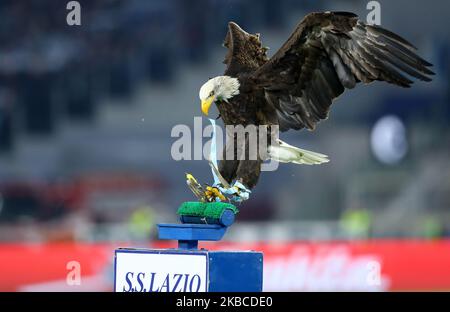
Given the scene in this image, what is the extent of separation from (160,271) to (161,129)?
12726mm

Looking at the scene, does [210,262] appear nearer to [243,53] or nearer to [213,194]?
[213,194]

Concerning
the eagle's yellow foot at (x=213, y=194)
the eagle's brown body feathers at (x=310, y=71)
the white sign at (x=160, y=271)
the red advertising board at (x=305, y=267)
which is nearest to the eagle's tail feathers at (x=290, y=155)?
the eagle's brown body feathers at (x=310, y=71)

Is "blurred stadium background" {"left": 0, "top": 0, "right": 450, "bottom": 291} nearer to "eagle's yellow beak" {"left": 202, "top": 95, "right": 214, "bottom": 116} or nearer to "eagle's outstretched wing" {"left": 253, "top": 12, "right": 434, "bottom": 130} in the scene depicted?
"eagle's outstretched wing" {"left": 253, "top": 12, "right": 434, "bottom": 130}

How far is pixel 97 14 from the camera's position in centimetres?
2006

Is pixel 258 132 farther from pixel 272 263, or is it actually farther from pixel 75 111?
pixel 75 111

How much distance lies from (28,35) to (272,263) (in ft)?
30.7

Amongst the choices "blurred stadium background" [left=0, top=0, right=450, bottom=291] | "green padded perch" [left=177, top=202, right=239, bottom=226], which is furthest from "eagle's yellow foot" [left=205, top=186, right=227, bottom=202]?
"blurred stadium background" [left=0, top=0, right=450, bottom=291]

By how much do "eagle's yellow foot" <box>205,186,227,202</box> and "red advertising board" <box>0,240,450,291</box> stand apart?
566 centimetres

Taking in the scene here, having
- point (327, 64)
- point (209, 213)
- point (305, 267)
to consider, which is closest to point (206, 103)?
point (209, 213)

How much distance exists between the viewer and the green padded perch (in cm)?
651

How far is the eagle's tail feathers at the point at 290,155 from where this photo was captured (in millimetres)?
6904

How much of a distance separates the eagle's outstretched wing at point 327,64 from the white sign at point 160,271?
125 cm

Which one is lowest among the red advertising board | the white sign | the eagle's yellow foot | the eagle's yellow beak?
the red advertising board

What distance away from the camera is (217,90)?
666 cm
